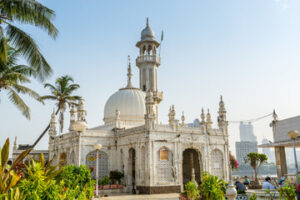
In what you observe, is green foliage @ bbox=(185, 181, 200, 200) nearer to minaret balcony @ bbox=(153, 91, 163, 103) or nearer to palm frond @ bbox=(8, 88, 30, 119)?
palm frond @ bbox=(8, 88, 30, 119)

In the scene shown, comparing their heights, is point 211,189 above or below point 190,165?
below

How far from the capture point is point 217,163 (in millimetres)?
30453

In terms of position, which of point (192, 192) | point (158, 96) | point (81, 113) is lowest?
point (192, 192)

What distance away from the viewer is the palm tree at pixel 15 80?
19672 millimetres

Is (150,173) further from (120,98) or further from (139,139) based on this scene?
(120,98)

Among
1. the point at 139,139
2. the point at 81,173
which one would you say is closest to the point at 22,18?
the point at 81,173

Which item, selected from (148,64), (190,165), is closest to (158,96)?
(148,64)

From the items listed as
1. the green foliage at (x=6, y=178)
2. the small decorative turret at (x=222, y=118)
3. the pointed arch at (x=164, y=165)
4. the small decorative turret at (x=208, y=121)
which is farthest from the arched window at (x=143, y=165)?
the green foliage at (x=6, y=178)

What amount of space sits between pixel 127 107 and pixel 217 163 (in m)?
12.5

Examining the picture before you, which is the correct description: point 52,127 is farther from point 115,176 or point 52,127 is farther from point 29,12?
point 29,12

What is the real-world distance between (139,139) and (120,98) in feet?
34.6

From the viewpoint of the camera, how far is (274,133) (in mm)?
33562

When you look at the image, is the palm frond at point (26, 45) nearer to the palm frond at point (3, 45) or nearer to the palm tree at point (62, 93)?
the palm frond at point (3, 45)

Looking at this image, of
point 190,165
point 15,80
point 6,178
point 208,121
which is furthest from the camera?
point 190,165
